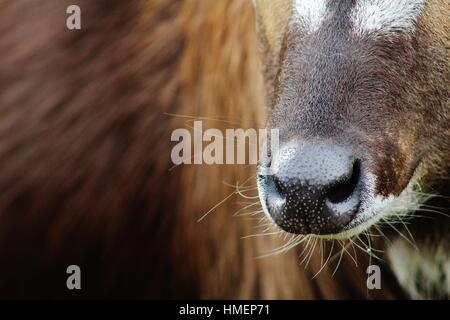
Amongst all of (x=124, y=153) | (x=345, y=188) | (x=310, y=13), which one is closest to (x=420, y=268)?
(x=345, y=188)

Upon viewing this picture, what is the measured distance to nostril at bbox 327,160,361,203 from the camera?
2682 mm

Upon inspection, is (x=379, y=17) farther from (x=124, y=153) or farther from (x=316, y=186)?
(x=124, y=153)

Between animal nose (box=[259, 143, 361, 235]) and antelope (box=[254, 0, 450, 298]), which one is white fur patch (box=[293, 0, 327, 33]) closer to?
antelope (box=[254, 0, 450, 298])

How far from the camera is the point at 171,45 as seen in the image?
3.98 meters

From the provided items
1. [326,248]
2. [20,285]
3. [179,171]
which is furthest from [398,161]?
[20,285]

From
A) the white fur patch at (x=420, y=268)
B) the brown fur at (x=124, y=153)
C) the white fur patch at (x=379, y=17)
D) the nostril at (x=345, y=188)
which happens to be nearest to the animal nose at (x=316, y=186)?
the nostril at (x=345, y=188)

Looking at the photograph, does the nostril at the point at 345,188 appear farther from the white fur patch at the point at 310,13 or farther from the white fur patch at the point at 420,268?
the white fur patch at the point at 420,268

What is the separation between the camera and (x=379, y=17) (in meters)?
2.98

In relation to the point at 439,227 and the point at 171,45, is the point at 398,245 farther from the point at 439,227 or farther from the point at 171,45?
the point at 171,45

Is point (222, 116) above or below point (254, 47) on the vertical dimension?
below

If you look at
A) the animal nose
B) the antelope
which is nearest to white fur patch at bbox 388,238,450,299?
the antelope

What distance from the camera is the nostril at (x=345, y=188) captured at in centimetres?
268

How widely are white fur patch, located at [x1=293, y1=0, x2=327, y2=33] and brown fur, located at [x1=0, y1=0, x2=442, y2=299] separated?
2.37 feet

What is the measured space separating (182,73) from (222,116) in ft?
0.93
